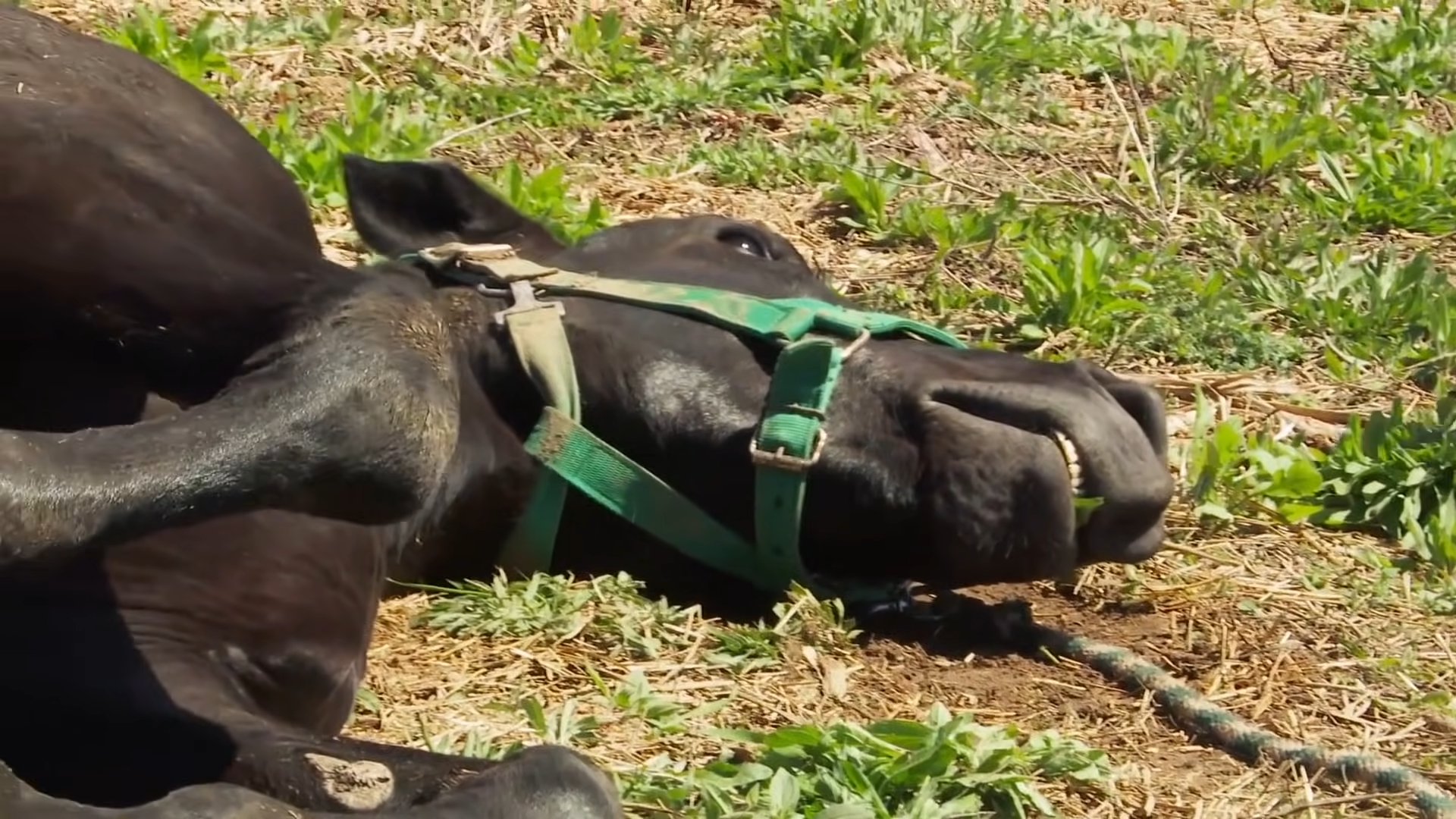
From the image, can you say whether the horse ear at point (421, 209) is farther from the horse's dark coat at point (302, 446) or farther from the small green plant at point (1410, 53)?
the small green plant at point (1410, 53)

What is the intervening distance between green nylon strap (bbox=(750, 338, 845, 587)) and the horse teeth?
14.9 inches

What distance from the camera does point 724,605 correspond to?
11.9 feet

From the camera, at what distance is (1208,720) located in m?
3.30

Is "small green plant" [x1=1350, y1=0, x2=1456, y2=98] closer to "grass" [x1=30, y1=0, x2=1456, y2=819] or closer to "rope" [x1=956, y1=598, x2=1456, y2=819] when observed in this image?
"grass" [x1=30, y1=0, x2=1456, y2=819]

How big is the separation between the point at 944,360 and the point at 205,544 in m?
1.29

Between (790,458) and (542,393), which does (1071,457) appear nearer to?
(790,458)

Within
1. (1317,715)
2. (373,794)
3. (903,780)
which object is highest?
(373,794)

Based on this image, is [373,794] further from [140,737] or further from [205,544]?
[205,544]

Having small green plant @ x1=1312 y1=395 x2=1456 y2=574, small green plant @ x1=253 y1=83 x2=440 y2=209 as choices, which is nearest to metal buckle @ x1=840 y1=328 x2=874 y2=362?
small green plant @ x1=1312 y1=395 x2=1456 y2=574

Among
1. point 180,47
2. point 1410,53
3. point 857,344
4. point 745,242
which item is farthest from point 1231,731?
point 1410,53

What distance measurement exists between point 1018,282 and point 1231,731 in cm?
220

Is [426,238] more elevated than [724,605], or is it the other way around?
[426,238]

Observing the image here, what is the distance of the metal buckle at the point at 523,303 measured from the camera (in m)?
3.50

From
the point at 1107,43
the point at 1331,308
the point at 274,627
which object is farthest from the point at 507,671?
the point at 1107,43
